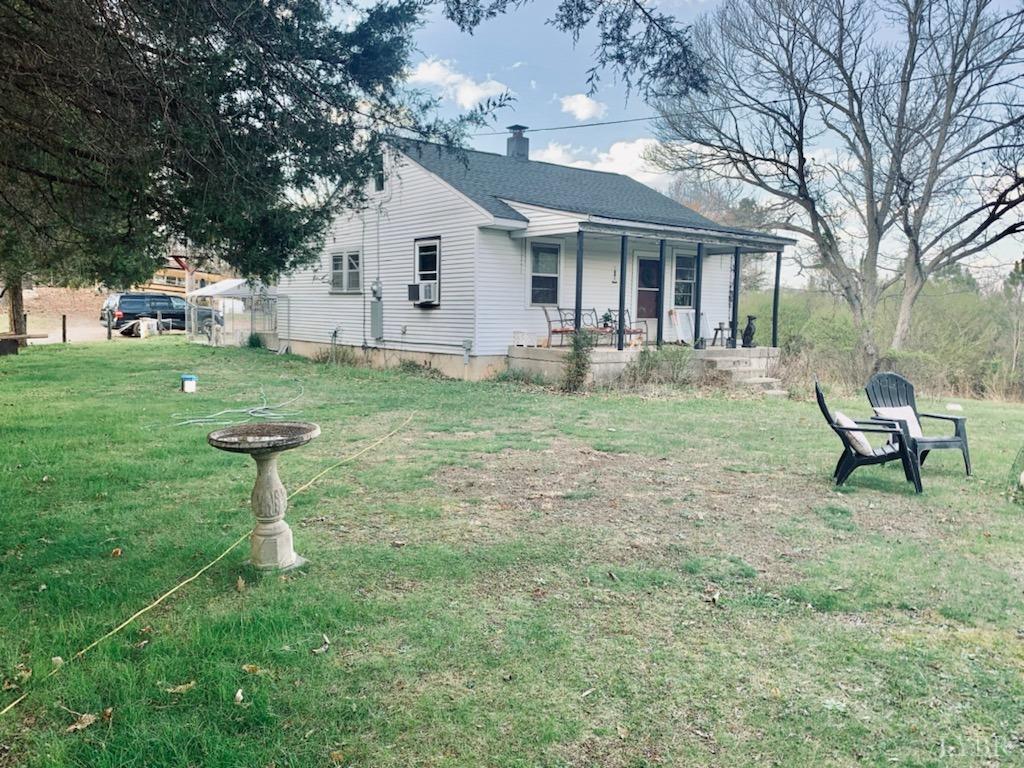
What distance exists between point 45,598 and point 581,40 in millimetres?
4595

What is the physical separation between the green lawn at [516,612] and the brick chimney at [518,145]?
13.3 metres

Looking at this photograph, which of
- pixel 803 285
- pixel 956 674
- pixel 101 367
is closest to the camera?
pixel 956 674

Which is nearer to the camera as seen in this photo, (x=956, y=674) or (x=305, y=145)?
(x=956, y=674)

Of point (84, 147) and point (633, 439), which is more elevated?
point (84, 147)

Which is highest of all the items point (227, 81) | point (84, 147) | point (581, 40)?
point (581, 40)

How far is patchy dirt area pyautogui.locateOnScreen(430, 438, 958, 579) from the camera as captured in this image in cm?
448

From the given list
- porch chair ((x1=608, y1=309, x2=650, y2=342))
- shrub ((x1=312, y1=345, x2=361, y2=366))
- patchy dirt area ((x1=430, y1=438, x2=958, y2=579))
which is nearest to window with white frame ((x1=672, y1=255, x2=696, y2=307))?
porch chair ((x1=608, y1=309, x2=650, y2=342))

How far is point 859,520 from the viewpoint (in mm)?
5113

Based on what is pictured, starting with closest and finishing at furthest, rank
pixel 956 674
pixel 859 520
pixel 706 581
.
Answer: pixel 956 674, pixel 706 581, pixel 859 520

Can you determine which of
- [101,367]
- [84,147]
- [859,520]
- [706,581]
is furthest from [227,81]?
[101,367]

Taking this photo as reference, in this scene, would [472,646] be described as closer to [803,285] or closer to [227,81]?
[227,81]

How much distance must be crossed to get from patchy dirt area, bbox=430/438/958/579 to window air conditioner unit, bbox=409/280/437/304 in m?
8.66

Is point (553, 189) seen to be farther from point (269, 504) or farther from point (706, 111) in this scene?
point (269, 504)

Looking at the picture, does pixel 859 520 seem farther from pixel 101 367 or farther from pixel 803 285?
pixel 803 285
